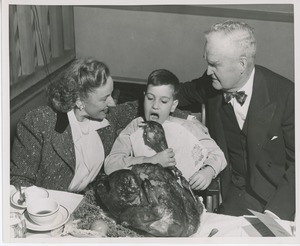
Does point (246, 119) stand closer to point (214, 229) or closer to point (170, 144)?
point (170, 144)

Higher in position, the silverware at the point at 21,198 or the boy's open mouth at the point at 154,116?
the boy's open mouth at the point at 154,116

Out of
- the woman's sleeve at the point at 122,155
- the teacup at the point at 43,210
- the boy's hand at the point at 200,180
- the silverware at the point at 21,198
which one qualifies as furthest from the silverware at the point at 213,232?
the silverware at the point at 21,198

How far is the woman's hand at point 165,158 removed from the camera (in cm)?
135

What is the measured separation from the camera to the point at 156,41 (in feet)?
5.49

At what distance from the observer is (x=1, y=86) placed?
4.36 feet

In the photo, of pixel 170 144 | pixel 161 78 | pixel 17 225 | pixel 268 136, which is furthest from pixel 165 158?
pixel 17 225

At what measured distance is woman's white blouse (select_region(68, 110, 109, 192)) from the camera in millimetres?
1457

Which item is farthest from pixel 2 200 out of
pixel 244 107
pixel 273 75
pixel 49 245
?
pixel 273 75

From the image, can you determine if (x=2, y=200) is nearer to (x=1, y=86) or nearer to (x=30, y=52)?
(x=1, y=86)

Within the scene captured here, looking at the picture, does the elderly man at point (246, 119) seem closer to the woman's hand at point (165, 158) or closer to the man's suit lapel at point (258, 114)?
the man's suit lapel at point (258, 114)

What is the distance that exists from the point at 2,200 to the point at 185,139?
0.61 meters

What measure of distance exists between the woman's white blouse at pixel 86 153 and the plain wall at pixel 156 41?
0.23 meters

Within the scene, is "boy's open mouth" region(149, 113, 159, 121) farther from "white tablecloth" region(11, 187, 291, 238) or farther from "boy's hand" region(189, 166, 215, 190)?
"white tablecloth" region(11, 187, 291, 238)

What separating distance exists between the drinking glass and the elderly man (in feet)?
2.12
